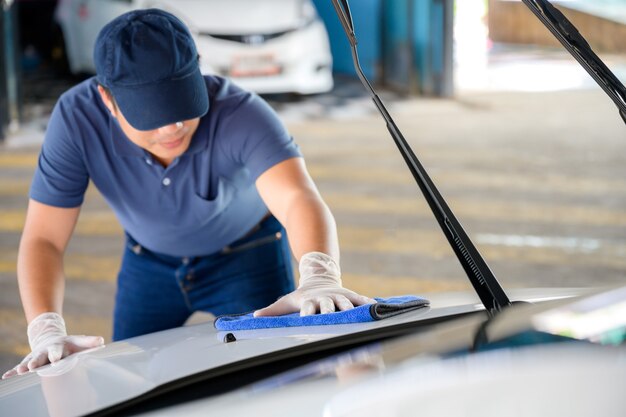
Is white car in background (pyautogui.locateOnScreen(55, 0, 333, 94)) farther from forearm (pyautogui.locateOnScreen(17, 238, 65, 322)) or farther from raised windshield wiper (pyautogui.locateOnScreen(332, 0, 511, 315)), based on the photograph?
raised windshield wiper (pyautogui.locateOnScreen(332, 0, 511, 315))

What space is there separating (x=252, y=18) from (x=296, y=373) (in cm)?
734

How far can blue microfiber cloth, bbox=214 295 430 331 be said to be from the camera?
1515 millimetres

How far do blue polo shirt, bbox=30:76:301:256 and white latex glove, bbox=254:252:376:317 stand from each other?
0.98 feet

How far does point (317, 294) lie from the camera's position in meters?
1.79

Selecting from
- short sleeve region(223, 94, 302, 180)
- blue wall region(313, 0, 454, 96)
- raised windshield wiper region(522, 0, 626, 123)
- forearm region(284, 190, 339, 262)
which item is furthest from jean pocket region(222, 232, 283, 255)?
blue wall region(313, 0, 454, 96)

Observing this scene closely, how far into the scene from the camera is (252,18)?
8.23m

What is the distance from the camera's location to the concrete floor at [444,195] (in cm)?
457

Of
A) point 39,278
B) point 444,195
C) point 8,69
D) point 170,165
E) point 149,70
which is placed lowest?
point 444,195

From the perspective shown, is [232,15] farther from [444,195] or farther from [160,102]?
[160,102]

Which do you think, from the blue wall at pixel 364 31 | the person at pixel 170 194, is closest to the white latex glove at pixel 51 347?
the person at pixel 170 194

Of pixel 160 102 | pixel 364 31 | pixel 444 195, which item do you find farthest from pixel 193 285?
pixel 364 31

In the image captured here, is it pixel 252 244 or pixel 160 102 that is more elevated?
pixel 160 102

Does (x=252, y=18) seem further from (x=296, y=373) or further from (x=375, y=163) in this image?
(x=296, y=373)

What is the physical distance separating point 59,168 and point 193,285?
473mm
